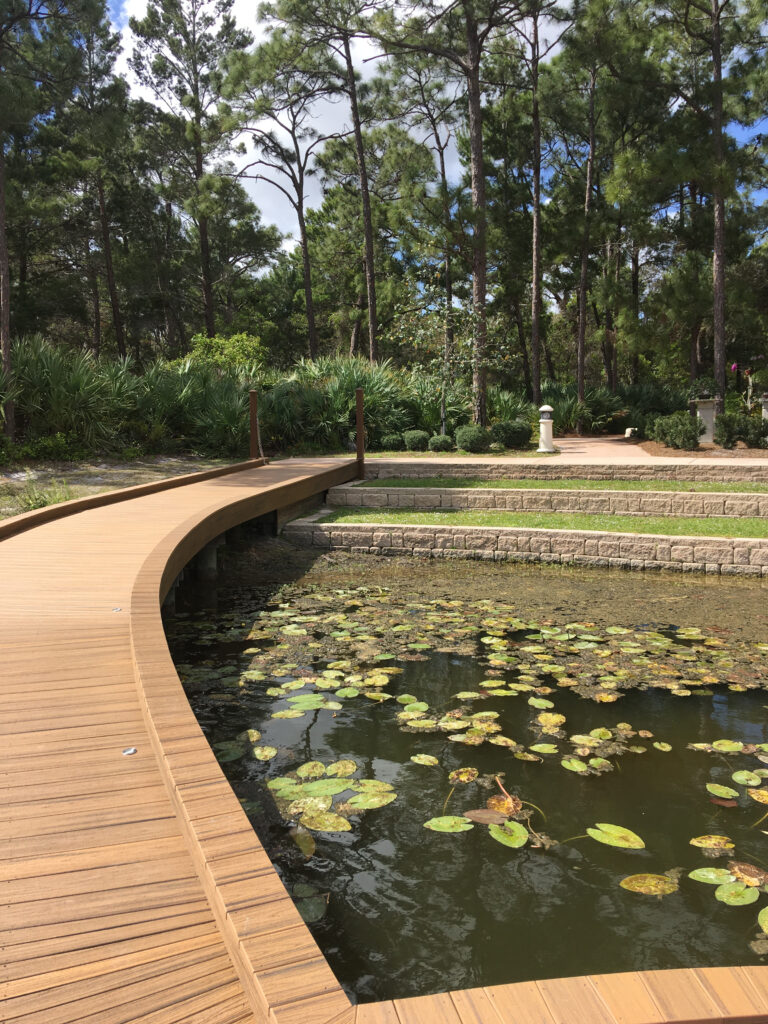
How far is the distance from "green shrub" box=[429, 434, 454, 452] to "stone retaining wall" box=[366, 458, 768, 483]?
7.35ft

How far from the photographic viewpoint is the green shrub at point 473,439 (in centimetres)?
1409

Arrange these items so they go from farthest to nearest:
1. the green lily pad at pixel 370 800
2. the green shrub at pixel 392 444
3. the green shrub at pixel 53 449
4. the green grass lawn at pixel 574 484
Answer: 1. the green shrub at pixel 392 444
2. the green shrub at pixel 53 449
3. the green grass lawn at pixel 574 484
4. the green lily pad at pixel 370 800

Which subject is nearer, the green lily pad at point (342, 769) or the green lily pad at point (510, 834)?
the green lily pad at point (510, 834)

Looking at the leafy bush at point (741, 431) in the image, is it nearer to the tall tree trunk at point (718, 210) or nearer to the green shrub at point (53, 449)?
the tall tree trunk at point (718, 210)

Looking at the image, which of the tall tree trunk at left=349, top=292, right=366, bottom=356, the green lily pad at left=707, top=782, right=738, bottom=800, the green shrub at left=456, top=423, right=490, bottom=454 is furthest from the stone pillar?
the tall tree trunk at left=349, top=292, right=366, bottom=356

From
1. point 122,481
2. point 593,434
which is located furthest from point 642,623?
point 593,434

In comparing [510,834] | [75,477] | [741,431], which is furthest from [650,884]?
[741,431]

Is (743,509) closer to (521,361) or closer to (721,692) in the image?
(721,692)

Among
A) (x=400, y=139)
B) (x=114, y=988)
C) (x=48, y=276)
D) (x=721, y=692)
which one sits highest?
(x=400, y=139)

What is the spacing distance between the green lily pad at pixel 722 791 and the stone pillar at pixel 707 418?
12434 mm

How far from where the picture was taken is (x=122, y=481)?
32.4 feet

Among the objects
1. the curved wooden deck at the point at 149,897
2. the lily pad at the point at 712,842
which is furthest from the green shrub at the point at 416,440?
the lily pad at the point at 712,842

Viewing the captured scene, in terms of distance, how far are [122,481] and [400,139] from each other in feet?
64.7

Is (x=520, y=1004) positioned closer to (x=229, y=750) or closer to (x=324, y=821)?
(x=324, y=821)
